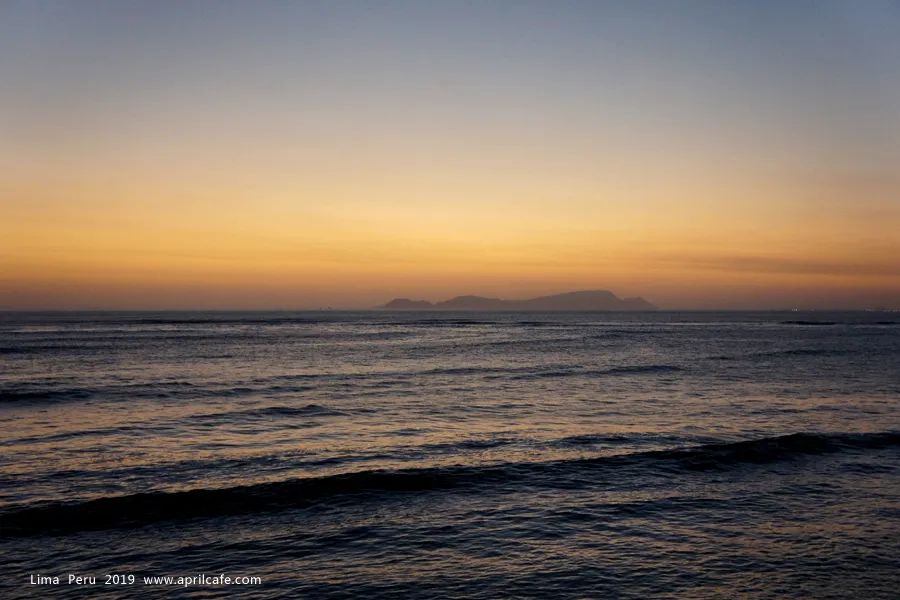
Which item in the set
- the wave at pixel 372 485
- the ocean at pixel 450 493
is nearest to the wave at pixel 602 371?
the ocean at pixel 450 493

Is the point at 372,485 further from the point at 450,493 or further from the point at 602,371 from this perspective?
the point at 602,371

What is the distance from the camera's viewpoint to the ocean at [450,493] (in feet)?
37.7

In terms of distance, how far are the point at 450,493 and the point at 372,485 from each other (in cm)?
223

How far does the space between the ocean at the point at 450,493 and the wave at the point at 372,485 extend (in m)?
0.08

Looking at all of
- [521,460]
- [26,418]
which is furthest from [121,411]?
[521,460]

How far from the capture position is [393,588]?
433 inches

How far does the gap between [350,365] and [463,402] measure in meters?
24.0

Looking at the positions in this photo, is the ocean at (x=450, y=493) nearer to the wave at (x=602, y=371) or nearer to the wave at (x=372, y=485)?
the wave at (x=372, y=485)

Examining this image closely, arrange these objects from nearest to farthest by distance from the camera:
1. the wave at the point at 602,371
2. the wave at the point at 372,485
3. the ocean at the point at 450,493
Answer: the ocean at the point at 450,493 < the wave at the point at 372,485 < the wave at the point at 602,371

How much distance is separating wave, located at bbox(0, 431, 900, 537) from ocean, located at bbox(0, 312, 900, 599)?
8 cm

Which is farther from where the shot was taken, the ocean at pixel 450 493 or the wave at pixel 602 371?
the wave at pixel 602 371

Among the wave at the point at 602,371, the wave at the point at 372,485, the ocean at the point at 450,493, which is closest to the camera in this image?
the ocean at the point at 450,493

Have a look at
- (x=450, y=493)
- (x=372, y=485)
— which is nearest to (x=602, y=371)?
(x=450, y=493)

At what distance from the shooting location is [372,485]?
1736cm
